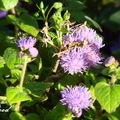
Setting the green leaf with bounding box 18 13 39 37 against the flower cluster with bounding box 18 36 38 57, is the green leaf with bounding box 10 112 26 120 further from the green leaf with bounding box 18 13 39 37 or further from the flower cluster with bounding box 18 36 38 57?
the green leaf with bounding box 18 13 39 37

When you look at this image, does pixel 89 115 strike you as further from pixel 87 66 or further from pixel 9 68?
pixel 9 68

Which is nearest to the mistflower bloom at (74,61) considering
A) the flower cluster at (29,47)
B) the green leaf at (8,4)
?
the flower cluster at (29,47)

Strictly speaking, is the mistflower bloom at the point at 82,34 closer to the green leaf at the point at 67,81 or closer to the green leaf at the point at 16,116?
the green leaf at the point at 67,81

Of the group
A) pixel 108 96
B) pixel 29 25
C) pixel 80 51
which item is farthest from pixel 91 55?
pixel 29 25

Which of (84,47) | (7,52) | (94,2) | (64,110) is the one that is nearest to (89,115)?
(64,110)

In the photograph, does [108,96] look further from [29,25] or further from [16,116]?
[29,25]

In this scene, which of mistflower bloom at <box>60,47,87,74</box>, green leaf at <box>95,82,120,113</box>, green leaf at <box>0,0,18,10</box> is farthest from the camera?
green leaf at <box>0,0,18,10</box>

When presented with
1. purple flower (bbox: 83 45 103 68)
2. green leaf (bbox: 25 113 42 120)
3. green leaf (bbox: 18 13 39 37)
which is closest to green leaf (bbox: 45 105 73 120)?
green leaf (bbox: 25 113 42 120)
